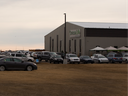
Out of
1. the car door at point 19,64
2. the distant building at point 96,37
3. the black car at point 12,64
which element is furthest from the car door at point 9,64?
the distant building at point 96,37

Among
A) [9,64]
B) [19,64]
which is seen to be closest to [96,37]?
[19,64]

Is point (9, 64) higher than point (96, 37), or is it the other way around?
point (96, 37)

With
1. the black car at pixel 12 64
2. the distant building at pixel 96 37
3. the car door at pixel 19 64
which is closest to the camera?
the black car at pixel 12 64

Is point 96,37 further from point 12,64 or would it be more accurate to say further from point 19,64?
point 12,64

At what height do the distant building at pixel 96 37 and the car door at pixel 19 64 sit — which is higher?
the distant building at pixel 96 37

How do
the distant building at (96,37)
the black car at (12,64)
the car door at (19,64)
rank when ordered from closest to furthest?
the black car at (12,64) < the car door at (19,64) < the distant building at (96,37)

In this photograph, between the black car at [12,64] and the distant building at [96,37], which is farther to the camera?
the distant building at [96,37]

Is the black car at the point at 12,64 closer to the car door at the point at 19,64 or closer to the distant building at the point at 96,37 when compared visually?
the car door at the point at 19,64

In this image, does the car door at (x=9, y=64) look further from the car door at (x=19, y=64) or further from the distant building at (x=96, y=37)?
the distant building at (x=96, y=37)

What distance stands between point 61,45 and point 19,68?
2439 inches

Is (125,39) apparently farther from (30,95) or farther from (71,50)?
(30,95)

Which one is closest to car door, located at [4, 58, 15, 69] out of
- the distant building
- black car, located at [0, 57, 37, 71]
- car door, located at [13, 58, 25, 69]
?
black car, located at [0, 57, 37, 71]

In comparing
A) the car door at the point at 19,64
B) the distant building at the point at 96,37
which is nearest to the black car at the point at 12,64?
the car door at the point at 19,64

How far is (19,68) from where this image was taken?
28.2m
